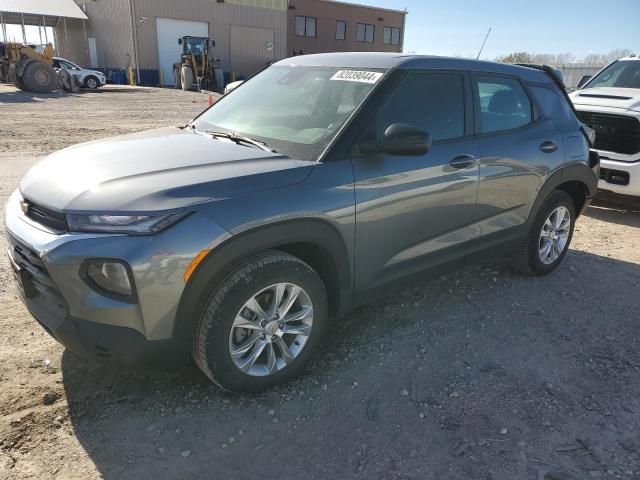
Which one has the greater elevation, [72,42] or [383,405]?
[72,42]

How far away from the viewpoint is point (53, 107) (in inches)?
658

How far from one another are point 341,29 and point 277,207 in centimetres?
4693

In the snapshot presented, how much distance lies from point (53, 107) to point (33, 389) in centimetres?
1644

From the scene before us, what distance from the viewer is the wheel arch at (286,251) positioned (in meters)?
2.37

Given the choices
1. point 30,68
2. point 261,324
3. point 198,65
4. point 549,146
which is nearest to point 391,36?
point 198,65

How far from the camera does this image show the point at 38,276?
2.40 meters

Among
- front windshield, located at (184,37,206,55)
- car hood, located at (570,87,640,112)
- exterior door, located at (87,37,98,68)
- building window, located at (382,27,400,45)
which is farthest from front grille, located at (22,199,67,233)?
building window, located at (382,27,400,45)

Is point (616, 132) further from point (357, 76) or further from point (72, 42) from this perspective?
point (72, 42)

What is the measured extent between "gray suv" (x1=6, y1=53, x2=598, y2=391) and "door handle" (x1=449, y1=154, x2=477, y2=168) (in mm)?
15

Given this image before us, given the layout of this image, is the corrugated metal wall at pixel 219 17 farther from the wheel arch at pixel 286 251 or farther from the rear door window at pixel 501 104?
the wheel arch at pixel 286 251

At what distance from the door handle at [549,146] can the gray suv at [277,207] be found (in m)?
0.01

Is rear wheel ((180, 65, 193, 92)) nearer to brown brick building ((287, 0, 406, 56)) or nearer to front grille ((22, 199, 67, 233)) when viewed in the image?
brown brick building ((287, 0, 406, 56))

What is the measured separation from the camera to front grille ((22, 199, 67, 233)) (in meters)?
2.35

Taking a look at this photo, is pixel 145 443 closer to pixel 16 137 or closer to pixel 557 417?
pixel 557 417
